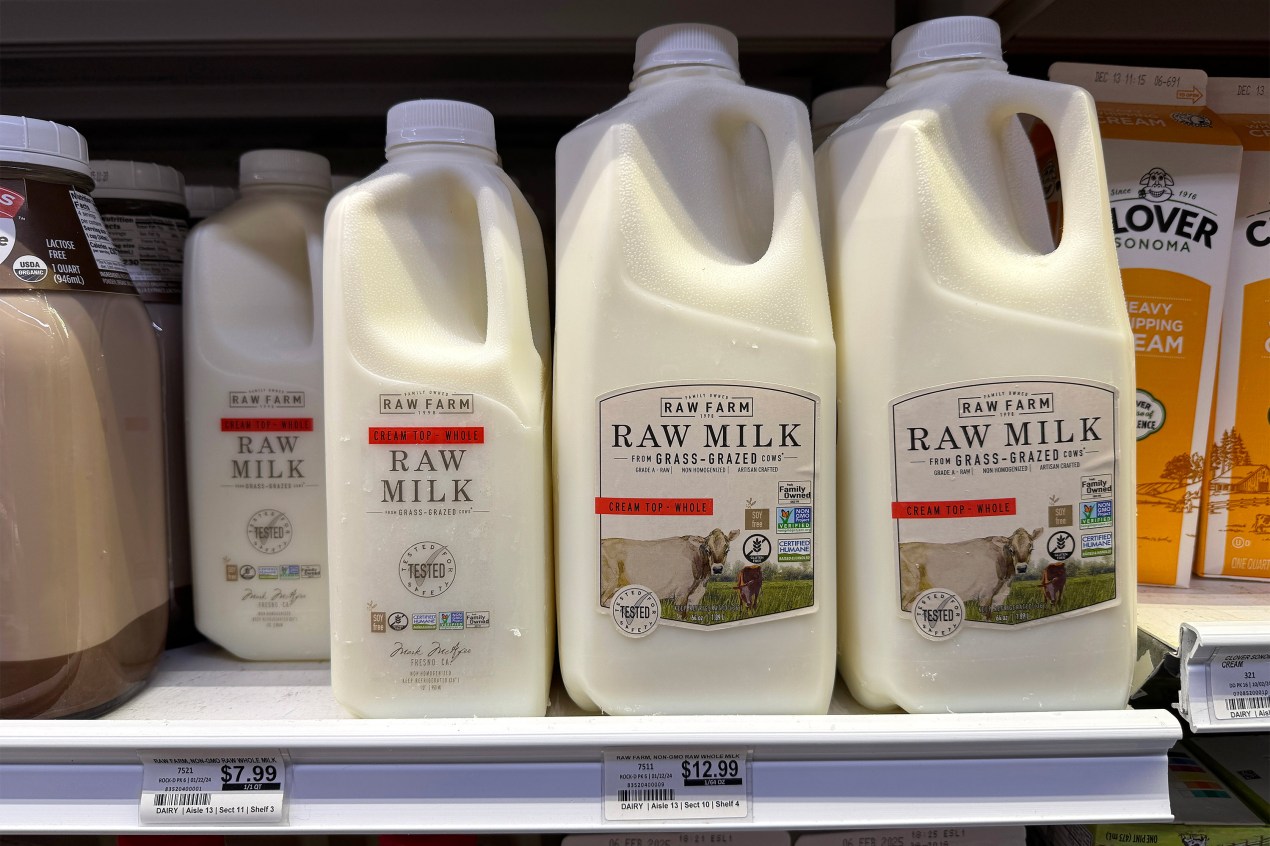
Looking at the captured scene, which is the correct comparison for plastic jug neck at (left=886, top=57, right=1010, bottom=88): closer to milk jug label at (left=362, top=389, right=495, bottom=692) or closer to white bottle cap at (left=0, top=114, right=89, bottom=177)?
milk jug label at (left=362, top=389, right=495, bottom=692)

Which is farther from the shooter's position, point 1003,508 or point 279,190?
point 279,190

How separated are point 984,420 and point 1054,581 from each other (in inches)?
5.7

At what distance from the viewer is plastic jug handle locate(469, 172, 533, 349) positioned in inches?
26.3

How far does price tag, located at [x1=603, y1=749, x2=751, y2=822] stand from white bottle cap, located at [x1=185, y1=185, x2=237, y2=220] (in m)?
0.78

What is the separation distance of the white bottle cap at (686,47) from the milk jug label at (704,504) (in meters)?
0.28

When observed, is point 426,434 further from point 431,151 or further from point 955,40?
point 955,40

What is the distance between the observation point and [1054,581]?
66 centimetres

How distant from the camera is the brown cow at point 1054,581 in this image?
0.66m

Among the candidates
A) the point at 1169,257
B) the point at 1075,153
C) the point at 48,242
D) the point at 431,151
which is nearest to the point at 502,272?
the point at 431,151

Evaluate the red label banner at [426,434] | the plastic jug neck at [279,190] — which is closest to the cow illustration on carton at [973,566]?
the red label banner at [426,434]

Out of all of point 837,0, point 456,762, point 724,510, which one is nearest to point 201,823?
point 456,762

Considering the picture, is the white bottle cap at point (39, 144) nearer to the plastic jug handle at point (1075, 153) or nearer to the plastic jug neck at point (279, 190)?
the plastic jug neck at point (279, 190)

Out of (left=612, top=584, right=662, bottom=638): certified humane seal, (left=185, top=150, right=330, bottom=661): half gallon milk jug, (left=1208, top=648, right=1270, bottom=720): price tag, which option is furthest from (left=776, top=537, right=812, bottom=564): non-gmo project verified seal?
(left=185, top=150, right=330, bottom=661): half gallon milk jug

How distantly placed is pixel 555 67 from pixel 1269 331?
2.93ft
